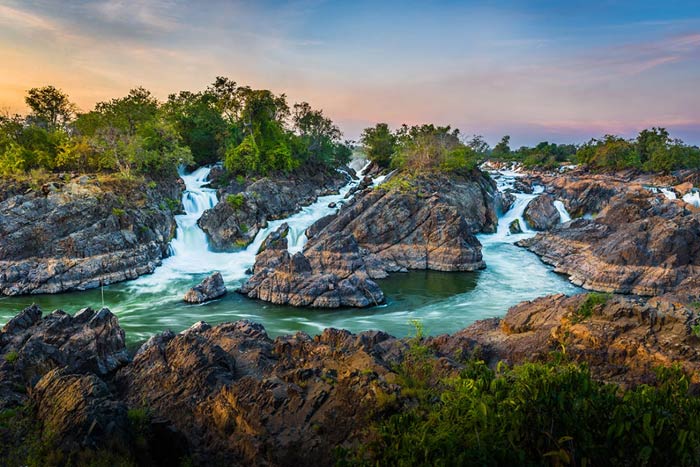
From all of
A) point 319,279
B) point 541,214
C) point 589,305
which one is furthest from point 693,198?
point 319,279

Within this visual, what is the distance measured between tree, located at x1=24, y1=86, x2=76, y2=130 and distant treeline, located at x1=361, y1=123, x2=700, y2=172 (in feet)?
121

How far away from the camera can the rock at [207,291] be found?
23.4 m

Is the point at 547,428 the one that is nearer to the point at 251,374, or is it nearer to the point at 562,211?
the point at 251,374

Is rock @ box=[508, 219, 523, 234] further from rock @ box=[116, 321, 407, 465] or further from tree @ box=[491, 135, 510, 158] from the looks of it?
tree @ box=[491, 135, 510, 158]

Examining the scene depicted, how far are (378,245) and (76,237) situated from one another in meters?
21.4

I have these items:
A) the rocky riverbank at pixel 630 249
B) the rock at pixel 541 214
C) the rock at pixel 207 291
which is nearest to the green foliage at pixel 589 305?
the rocky riverbank at pixel 630 249

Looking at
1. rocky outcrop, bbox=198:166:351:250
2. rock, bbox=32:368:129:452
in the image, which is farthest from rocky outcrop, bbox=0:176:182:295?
rock, bbox=32:368:129:452

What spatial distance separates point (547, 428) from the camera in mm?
4172

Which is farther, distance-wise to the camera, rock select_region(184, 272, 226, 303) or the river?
rock select_region(184, 272, 226, 303)

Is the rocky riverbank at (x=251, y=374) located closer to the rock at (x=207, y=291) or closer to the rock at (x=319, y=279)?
the rock at (x=319, y=279)

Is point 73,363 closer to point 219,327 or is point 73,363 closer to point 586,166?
point 219,327

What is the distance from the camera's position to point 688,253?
24.0 meters

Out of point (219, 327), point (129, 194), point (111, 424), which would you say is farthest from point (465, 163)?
point (111, 424)

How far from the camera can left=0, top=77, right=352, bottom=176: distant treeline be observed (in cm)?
3491
